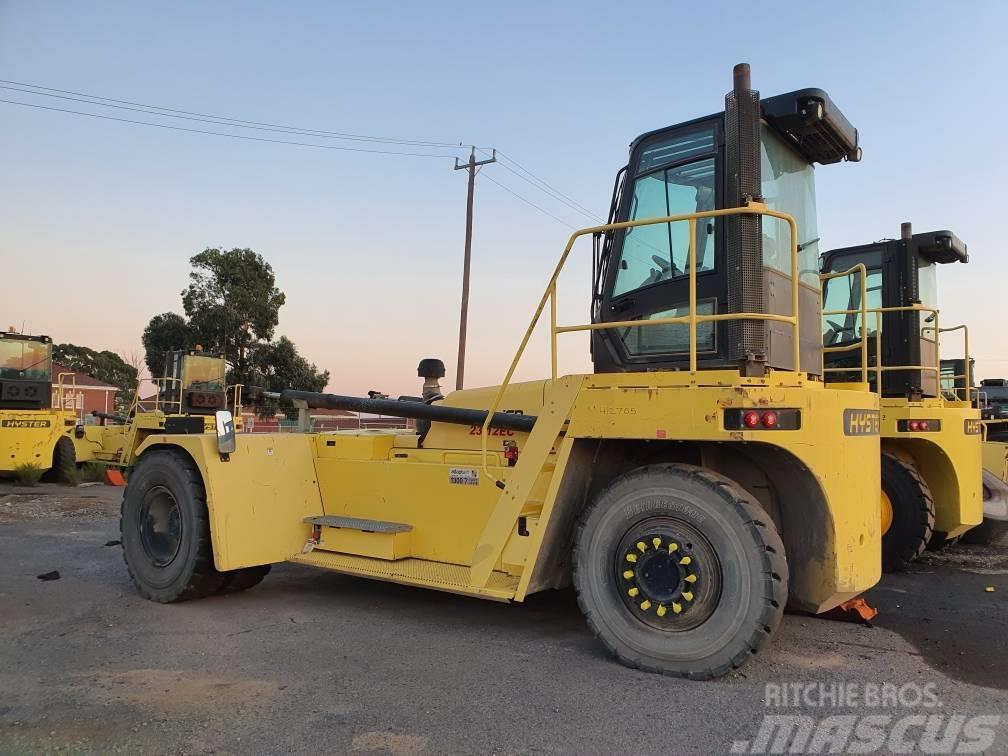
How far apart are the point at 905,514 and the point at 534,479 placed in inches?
174

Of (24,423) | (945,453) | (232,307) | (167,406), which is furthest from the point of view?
(232,307)

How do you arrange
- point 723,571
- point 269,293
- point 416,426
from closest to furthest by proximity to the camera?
point 723,571 → point 416,426 → point 269,293

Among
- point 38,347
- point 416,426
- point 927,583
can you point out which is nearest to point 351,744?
point 416,426

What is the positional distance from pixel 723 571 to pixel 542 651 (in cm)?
131

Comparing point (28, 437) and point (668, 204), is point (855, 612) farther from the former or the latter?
point (28, 437)

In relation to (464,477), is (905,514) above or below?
below

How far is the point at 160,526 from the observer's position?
6281 millimetres

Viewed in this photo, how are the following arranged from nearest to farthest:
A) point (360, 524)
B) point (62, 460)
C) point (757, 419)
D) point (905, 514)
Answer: point (757, 419), point (360, 524), point (905, 514), point (62, 460)

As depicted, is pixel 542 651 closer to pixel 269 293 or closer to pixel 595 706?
pixel 595 706

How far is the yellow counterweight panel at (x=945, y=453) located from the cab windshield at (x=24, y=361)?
16987mm

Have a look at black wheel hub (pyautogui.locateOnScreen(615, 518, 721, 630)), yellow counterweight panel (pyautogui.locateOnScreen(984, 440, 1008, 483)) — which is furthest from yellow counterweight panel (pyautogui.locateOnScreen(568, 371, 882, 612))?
yellow counterweight panel (pyautogui.locateOnScreen(984, 440, 1008, 483))

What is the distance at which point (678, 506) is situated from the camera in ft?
14.0

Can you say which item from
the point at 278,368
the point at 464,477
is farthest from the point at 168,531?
the point at 278,368

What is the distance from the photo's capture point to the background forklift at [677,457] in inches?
163
